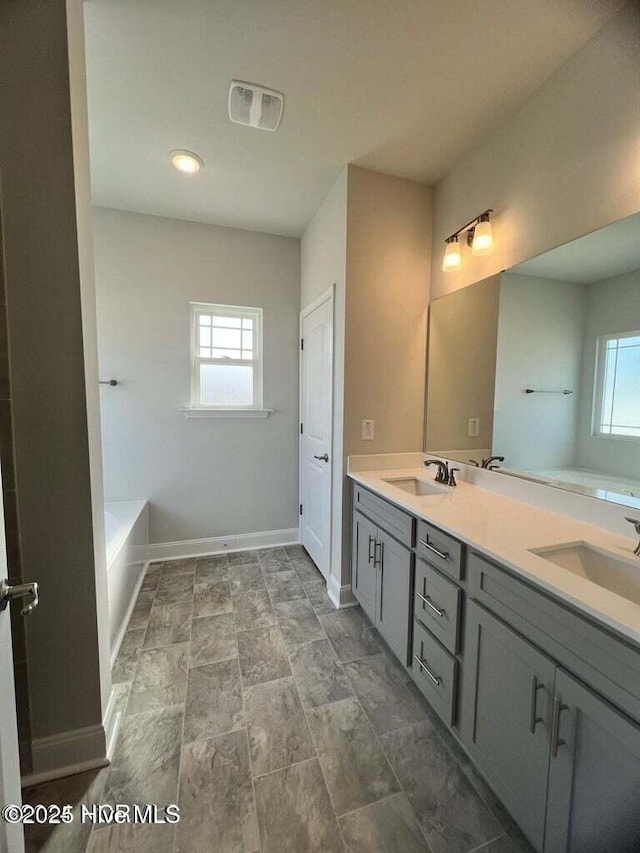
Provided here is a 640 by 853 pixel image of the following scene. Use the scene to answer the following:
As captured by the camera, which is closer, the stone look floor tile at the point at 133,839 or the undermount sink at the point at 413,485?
the stone look floor tile at the point at 133,839

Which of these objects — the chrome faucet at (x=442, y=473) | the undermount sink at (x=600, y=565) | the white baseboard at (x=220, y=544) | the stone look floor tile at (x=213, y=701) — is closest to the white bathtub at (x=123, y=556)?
the white baseboard at (x=220, y=544)

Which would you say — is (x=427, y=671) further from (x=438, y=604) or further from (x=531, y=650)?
(x=531, y=650)

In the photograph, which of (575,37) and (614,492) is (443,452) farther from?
(575,37)

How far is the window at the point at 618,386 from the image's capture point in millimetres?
1255

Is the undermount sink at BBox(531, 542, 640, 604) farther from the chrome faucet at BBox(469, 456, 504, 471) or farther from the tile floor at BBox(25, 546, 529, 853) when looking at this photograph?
the tile floor at BBox(25, 546, 529, 853)

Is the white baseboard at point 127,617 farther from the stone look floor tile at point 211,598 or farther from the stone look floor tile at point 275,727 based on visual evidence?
the stone look floor tile at point 275,727

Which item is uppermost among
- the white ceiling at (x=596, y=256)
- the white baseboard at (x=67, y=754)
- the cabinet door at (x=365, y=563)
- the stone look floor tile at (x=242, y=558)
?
the white ceiling at (x=596, y=256)

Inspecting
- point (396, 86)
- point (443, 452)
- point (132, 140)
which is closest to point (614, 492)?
point (443, 452)

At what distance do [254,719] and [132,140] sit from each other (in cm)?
299

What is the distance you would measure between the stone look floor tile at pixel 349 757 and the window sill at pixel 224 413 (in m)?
2.11

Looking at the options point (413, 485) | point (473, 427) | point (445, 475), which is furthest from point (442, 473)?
point (473, 427)

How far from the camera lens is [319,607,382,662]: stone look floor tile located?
181 cm

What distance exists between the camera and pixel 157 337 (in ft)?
8.93

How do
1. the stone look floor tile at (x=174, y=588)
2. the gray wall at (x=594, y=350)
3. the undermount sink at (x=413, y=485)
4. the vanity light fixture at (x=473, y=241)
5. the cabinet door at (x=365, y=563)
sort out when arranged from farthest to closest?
the stone look floor tile at (x=174, y=588) < the undermount sink at (x=413, y=485) < the cabinet door at (x=365, y=563) < the vanity light fixture at (x=473, y=241) < the gray wall at (x=594, y=350)
